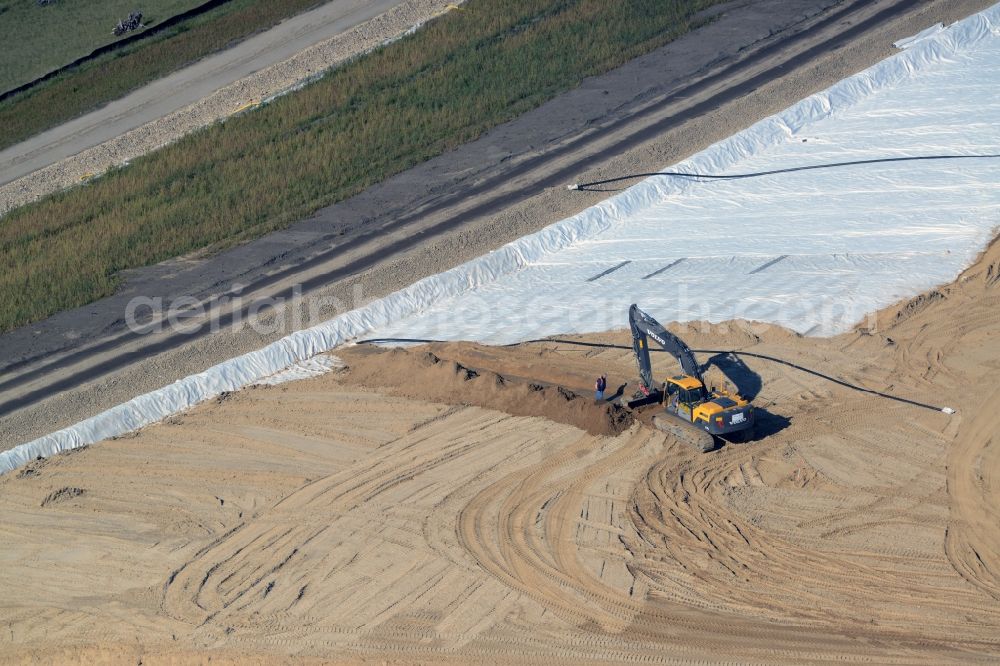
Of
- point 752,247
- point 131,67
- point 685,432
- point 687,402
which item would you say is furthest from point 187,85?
point 685,432

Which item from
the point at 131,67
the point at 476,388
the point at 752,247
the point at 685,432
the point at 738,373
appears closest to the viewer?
the point at 685,432

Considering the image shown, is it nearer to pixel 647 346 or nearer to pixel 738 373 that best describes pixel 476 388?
pixel 647 346

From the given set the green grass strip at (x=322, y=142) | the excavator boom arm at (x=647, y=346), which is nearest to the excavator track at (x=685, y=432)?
the excavator boom arm at (x=647, y=346)

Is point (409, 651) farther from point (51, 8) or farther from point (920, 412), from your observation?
point (51, 8)

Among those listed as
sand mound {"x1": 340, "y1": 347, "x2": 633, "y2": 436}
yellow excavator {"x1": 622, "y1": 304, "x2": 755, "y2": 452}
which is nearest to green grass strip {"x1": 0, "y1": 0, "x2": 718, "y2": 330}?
sand mound {"x1": 340, "y1": 347, "x2": 633, "y2": 436}

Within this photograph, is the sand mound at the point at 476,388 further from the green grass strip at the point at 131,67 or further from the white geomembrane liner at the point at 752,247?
the green grass strip at the point at 131,67

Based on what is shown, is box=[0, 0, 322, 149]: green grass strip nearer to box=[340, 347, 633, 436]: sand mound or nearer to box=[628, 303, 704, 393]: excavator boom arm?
box=[340, 347, 633, 436]: sand mound
